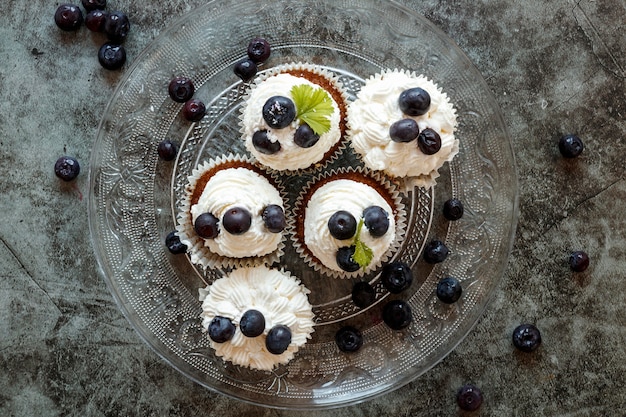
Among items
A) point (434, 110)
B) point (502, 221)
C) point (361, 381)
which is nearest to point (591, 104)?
point (502, 221)

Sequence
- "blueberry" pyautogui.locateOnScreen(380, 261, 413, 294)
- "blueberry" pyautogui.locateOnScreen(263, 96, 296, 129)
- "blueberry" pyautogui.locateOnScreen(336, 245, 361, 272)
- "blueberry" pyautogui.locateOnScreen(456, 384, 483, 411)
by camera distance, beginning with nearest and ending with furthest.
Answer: "blueberry" pyautogui.locateOnScreen(263, 96, 296, 129)
"blueberry" pyautogui.locateOnScreen(336, 245, 361, 272)
"blueberry" pyautogui.locateOnScreen(380, 261, 413, 294)
"blueberry" pyautogui.locateOnScreen(456, 384, 483, 411)

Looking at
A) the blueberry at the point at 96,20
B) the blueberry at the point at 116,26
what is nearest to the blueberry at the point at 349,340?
the blueberry at the point at 116,26

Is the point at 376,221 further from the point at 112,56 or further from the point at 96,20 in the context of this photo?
the point at 96,20

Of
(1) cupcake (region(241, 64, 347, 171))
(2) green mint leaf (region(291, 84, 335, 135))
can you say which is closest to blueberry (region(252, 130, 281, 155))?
(1) cupcake (region(241, 64, 347, 171))

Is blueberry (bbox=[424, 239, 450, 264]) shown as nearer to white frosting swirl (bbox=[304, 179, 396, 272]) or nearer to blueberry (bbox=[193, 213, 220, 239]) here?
white frosting swirl (bbox=[304, 179, 396, 272])

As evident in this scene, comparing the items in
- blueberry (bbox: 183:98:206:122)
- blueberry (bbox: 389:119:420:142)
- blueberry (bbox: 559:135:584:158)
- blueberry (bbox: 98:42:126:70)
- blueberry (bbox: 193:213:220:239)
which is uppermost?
blueberry (bbox: 559:135:584:158)

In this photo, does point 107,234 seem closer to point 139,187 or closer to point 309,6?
point 139,187
